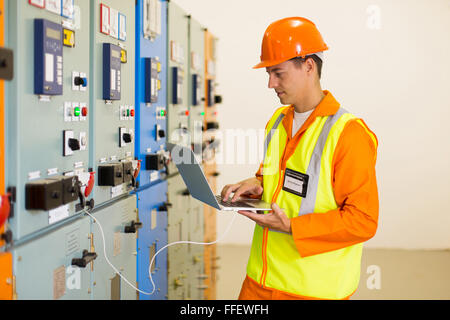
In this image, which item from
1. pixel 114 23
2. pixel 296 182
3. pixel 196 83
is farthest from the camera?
pixel 196 83

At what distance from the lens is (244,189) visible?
6.66 ft

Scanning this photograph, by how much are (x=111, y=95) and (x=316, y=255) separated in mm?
1095

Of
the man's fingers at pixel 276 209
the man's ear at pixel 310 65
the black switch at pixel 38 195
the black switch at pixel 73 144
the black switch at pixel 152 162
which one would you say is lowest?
the man's fingers at pixel 276 209

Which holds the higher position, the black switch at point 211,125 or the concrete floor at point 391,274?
the black switch at point 211,125

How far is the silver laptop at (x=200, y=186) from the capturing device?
1744 millimetres

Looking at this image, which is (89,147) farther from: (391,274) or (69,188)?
(391,274)

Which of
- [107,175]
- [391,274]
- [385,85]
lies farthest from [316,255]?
[385,85]

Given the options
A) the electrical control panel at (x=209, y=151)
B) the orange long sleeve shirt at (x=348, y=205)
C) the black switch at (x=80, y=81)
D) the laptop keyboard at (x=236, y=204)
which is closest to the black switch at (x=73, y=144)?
the black switch at (x=80, y=81)

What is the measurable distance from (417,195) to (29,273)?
17.2 feet

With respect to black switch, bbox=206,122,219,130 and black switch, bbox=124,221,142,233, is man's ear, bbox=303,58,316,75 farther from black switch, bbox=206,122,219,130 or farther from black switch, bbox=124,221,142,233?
black switch, bbox=206,122,219,130

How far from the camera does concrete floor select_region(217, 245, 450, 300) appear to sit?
14.6ft

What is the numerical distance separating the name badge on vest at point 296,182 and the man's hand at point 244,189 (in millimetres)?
240

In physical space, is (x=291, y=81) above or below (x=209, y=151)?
above

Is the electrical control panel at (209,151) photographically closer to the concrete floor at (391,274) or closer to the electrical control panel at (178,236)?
the concrete floor at (391,274)
